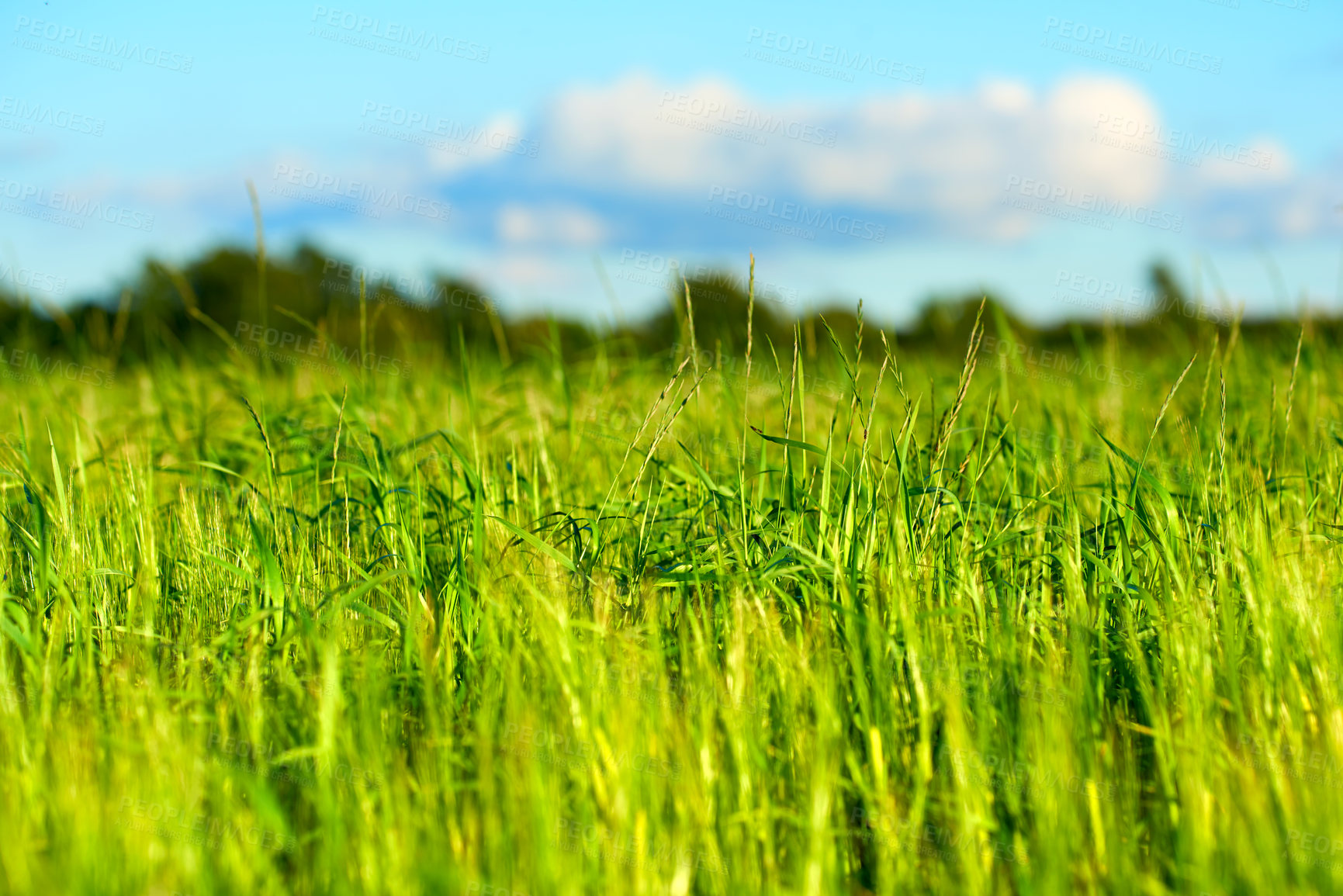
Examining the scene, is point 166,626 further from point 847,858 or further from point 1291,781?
point 1291,781

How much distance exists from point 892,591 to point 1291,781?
0.75 m

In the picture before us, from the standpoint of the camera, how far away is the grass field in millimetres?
1483

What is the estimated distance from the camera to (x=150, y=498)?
2.75m

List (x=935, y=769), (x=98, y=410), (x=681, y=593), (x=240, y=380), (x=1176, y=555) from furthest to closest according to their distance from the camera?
1. (x=98, y=410)
2. (x=240, y=380)
3. (x=1176, y=555)
4. (x=681, y=593)
5. (x=935, y=769)

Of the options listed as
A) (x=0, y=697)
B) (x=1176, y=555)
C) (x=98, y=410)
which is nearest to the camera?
(x=0, y=697)

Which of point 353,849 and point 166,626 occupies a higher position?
point 166,626

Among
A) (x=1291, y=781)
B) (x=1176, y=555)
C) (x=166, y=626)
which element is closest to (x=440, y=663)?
(x=166, y=626)

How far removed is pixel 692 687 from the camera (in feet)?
5.90

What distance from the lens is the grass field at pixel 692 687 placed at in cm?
148

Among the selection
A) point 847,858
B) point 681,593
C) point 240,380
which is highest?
point 240,380

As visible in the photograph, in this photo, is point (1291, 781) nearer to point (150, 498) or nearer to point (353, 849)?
point (353, 849)

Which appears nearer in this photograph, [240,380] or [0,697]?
[0,697]

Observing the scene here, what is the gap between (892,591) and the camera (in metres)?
1.97

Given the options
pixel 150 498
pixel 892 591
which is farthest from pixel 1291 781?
pixel 150 498
